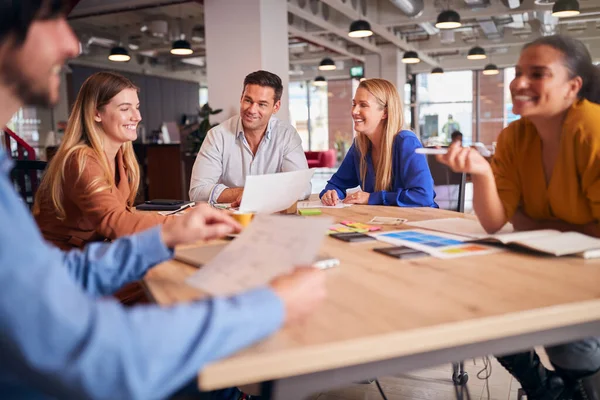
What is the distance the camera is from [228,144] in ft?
10.4

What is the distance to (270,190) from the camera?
1.58m

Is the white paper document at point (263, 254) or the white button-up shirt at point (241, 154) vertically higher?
the white button-up shirt at point (241, 154)

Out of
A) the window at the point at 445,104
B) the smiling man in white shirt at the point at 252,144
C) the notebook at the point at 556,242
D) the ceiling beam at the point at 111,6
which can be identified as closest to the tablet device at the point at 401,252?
the notebook at the point at 556,242

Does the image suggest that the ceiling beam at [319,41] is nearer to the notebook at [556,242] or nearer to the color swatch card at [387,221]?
the color swatch card at [387,221]

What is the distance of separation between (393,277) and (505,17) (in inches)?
420

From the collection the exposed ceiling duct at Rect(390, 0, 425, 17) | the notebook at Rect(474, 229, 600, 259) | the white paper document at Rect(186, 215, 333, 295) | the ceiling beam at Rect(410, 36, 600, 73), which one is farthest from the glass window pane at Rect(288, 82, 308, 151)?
the white paper document at Rect(186, 215, 333, 295)

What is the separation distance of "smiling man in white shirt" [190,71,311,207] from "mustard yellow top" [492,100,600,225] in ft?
5.36

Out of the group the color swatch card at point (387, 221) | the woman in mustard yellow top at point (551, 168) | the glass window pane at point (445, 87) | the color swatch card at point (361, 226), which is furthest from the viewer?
the glass window pane at point (445, 87)

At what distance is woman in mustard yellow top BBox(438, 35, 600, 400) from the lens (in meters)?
1.43

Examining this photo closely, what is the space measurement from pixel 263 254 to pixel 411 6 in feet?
27.0

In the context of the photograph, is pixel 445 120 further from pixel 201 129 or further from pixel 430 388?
pixel 430 388

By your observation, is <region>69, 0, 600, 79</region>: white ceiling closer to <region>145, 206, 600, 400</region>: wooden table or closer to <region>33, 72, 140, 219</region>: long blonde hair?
<region>33, 72, 140, 219</region>: long blonde hair

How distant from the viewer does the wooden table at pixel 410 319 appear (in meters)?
0.78

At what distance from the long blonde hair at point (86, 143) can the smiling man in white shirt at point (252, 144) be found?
3.09ft
